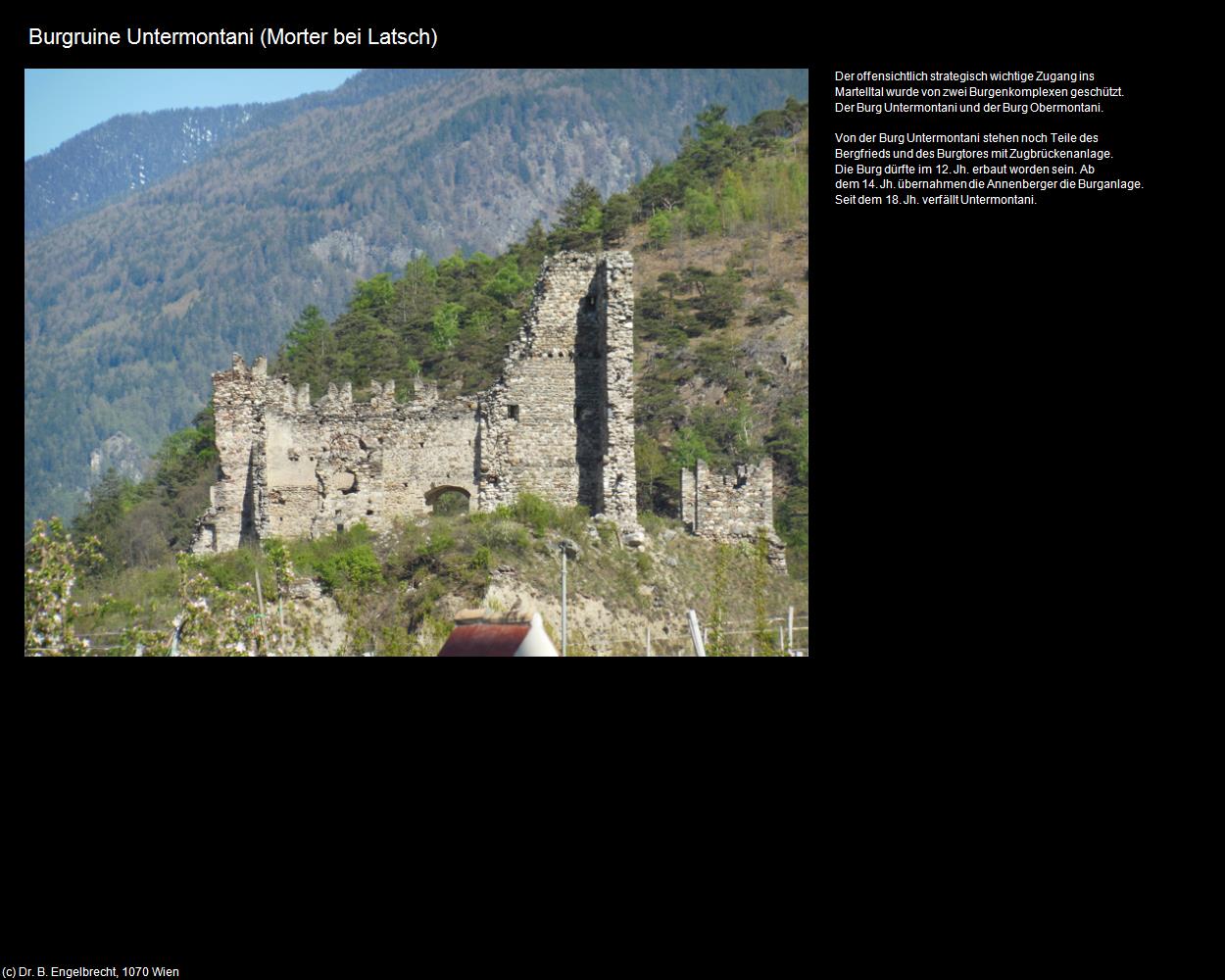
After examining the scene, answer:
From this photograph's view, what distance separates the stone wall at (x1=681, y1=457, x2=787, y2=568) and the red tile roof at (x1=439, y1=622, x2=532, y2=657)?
519 inches

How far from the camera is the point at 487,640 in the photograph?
689 inches

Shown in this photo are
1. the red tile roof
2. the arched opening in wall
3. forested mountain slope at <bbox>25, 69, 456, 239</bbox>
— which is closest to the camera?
the red tile roof

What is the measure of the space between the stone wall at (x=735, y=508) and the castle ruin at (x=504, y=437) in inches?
102

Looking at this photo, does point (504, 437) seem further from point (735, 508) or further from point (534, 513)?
point (735, 508)

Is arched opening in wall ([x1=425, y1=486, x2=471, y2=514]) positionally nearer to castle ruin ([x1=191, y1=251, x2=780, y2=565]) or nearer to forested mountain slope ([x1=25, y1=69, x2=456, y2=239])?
castle ruin ([x1=191, y1=251, x2=780, y2=565])

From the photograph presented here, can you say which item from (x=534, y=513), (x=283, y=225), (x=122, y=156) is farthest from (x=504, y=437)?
(x=122, y=156)

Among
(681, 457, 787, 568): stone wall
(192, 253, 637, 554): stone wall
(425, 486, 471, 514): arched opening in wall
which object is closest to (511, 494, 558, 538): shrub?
(192, 253, 637, 554): stone wall

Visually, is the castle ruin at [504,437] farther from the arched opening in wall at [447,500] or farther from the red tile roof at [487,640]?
the red tile roof at [487,640]

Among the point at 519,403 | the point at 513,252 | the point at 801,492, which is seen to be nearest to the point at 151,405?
the point at 513,252

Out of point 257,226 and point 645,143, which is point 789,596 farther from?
point 645,143

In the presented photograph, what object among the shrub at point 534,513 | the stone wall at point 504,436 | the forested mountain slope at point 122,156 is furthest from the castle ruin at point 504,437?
the forested mountain slope at point 122,156

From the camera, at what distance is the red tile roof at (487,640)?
17.0 metres

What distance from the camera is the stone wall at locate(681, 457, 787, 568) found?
1233 inches

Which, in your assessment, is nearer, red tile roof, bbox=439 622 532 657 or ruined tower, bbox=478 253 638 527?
red tile roof, bbox=439 622 532 657
